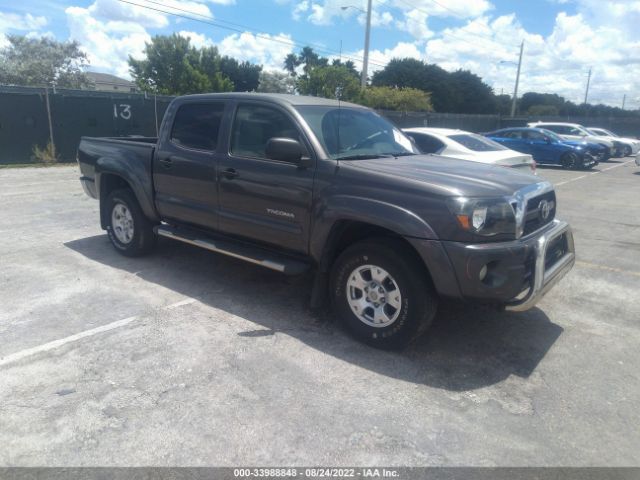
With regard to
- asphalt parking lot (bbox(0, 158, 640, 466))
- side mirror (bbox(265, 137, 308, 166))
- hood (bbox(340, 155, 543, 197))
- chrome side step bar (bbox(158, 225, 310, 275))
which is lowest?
asphalt parking lot (bbox(0, 158, 640, 466))

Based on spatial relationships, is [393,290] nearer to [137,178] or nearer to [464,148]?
[137,178]

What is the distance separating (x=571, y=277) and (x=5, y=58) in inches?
2335

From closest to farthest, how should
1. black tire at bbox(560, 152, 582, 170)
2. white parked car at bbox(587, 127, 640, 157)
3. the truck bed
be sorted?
the truck bed → black tire at bbox(560, 152, 582, 170) → white parked car at bbox(587, 127, 640, 157)

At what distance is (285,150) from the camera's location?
4031mm

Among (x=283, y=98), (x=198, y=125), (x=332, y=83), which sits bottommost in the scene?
(x=198, y=125)

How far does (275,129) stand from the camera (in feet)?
14.9

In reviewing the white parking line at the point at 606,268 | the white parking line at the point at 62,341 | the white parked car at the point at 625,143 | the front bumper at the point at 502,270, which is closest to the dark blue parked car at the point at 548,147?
the white parked car at the point at 625,143

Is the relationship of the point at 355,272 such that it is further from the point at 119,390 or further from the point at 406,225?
the point at 119,390

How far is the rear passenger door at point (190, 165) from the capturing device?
196 inches

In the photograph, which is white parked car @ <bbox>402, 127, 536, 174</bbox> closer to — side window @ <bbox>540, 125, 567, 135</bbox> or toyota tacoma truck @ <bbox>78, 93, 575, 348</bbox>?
toyota tacoma truck @ <bbox>78, 93, 575, 348</bbox>

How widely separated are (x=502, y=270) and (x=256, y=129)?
254 cm

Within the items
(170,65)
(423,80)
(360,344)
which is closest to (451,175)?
(360,344)

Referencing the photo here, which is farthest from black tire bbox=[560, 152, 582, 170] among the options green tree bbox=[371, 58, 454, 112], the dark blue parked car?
green tree bbox=[371, 58, 454, 112]

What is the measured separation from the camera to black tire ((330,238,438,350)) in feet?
12.0
